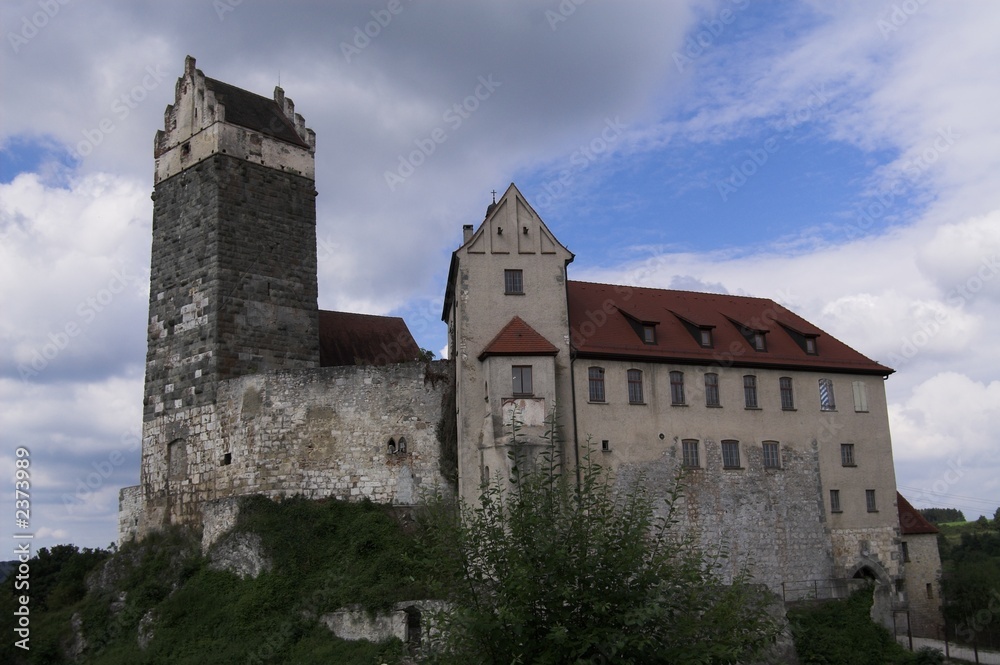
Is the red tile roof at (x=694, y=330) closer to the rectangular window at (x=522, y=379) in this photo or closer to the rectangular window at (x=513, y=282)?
the rectangular window at (x=522, y=379)

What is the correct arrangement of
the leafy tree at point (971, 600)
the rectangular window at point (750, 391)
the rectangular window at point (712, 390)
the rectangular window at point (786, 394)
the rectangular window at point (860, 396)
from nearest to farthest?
1. the rectangular window at point (712, 390)
2. the rectangular window at point (750, 391)
3. the rectangular window at point (786, 394)
4. the rectangular window at point (860, 396)
5. the leafy tree at point (971, 600)

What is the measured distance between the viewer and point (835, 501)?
3556 cm

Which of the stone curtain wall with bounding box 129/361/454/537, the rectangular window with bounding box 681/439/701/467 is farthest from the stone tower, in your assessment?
the rectangular window with bounding box 681/439/701/467

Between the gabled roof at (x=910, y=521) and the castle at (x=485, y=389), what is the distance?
0.31ft

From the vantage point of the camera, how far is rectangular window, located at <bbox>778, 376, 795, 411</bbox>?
3575 centimetres

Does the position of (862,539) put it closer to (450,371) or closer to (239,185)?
(450,371)

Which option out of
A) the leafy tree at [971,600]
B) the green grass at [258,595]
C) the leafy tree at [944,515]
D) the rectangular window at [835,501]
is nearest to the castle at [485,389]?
the rectangular window at [835,501]

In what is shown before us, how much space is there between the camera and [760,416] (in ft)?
115

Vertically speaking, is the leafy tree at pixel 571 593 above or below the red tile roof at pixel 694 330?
below

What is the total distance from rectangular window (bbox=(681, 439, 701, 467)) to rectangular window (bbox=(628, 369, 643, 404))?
216 centimetres

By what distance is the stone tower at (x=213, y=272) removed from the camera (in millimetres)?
34844

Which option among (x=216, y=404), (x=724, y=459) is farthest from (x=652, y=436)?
(x=216, y=404)

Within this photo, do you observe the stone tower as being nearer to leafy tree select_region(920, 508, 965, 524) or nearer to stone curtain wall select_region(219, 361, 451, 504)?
stone curtain wall select_region(219, 361, 451, 504)

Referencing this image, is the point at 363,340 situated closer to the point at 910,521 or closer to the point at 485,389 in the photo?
the point at 485,389
